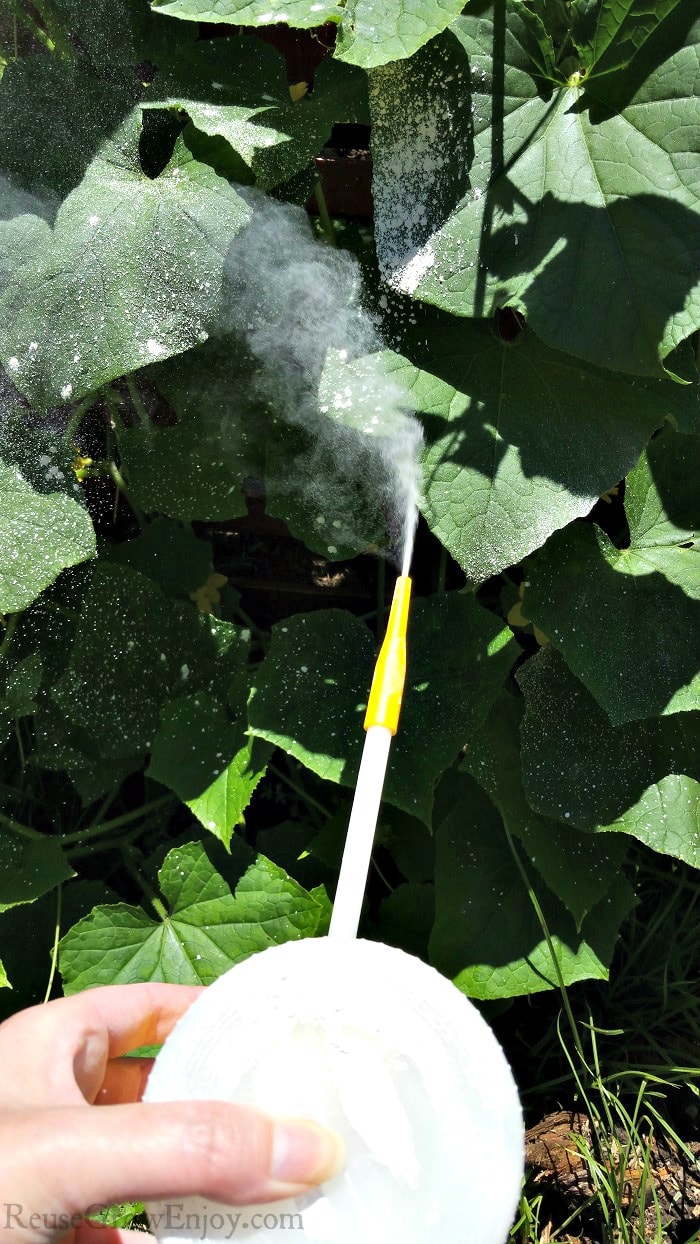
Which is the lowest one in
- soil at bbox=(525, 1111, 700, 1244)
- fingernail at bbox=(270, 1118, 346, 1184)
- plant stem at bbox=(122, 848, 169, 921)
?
soil at bbox=(525, 1111, 700, 1244)

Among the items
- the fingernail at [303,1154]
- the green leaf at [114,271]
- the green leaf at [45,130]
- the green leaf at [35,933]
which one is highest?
the green leaf at [45,130]

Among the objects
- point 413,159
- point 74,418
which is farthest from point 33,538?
point 413,159

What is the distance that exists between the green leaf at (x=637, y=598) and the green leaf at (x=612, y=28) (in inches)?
17.9

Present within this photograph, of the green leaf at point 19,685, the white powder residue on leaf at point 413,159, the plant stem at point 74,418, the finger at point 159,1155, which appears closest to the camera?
the finger at point 159,1155

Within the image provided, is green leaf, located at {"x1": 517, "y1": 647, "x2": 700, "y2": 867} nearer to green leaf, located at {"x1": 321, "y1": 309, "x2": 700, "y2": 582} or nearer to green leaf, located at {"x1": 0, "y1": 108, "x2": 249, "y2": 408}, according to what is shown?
green leaf, located at {"x1": 321, "y1": 309, "x2": 700, "y2": 582}

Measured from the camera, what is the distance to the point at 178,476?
1297 mm

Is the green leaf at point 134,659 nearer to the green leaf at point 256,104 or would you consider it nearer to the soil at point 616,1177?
the green leaf at point 256,104

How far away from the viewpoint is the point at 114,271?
1.05 metres

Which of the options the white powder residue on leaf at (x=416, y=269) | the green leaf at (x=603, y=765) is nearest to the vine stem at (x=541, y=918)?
the green leaf at (x=603, y=765)

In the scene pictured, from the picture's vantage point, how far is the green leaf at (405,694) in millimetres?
1149

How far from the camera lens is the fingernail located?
646 mm

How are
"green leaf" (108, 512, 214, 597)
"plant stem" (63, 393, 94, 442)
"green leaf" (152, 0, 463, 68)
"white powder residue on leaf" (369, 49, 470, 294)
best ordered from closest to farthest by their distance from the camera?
1. "green leaf" (152, 0, 463, 68)
2. "white powder residue on leaf" (369, 49, 470, 294)
3. "plant stem" (63, 393, 94, 442)
4. "green leaf" (108, 512, 214, 597)

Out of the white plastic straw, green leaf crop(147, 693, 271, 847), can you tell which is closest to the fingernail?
the white plastic straw

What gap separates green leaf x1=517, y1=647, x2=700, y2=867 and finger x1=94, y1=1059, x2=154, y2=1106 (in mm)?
557
